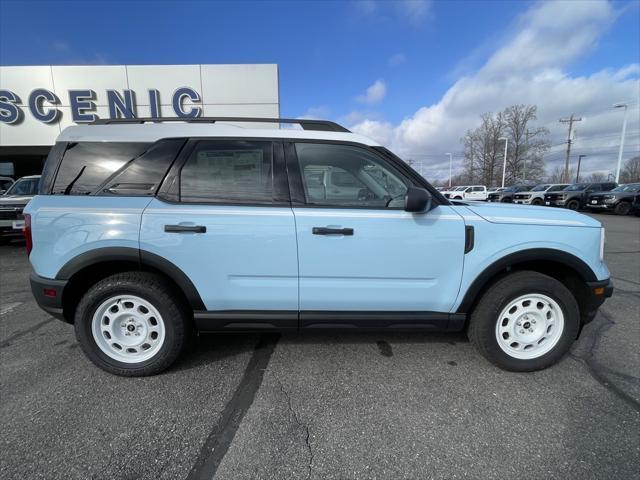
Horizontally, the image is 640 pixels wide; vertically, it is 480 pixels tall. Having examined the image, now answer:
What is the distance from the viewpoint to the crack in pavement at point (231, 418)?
1.75m

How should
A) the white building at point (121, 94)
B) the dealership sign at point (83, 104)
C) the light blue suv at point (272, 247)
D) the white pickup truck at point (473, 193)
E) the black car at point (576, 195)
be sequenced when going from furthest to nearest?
Result: 1. the white pickup truck at point (473, 193)
2. the black car at point (576, 195)
3. the dealership sign at point (83, 104)
4. the white building at point (121, 94)
5. the light blue suv at point (272, 247)

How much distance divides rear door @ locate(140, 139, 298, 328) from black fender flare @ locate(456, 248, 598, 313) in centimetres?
139

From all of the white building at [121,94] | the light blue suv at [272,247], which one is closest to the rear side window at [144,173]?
the light blue suv at [272,247]

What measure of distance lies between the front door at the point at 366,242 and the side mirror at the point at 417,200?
10cm

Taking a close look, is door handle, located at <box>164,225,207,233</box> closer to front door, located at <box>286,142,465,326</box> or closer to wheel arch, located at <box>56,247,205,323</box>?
wheel arch, located at <box>56,247,205,323</box>

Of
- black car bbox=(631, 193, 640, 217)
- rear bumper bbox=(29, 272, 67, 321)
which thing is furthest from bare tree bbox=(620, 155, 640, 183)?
rear bumper bbox=(29, 272, 67, 321)

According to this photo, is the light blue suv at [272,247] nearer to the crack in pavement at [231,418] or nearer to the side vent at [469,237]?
the side vent at [469,237]

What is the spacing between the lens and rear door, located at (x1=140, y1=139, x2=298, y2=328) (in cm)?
236

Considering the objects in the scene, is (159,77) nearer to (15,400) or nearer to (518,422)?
(15,400)

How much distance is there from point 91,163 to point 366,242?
2.24 meters

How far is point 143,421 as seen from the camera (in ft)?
6.84

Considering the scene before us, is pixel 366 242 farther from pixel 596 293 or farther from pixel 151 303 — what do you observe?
pixel 596 293

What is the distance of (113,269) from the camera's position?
101 inches

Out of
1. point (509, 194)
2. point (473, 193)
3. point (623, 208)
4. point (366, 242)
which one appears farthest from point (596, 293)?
point (473, 193)
